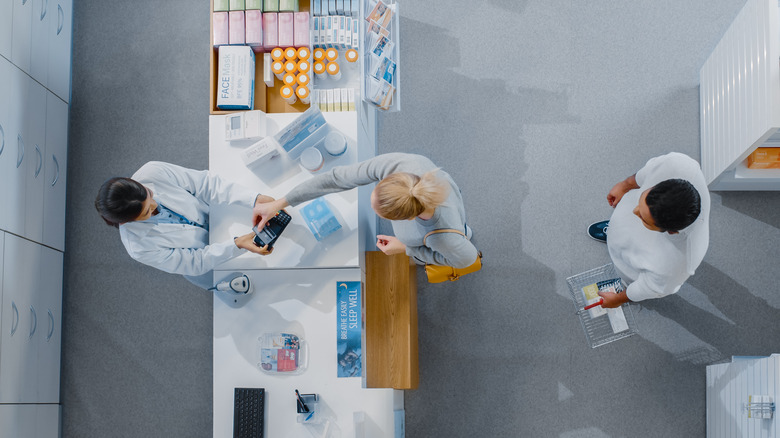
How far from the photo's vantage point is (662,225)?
2309 millimetres

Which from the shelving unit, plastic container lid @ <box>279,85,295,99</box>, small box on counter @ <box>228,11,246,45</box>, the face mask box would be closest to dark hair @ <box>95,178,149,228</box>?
the face mask box

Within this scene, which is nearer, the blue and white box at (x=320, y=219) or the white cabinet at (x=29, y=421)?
the blue and white box at (x=320, y=219)

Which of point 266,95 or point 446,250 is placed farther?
point 266,95

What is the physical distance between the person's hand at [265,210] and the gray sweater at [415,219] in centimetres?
5

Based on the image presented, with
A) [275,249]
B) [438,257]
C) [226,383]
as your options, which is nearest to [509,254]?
[438,257]

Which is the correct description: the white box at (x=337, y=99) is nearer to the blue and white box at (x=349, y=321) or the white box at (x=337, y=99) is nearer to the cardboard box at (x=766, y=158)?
the blue and white box at (x=349, y=321)

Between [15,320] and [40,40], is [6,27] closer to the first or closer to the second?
[40,40]

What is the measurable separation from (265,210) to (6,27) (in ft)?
6.48

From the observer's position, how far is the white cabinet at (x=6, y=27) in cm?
335

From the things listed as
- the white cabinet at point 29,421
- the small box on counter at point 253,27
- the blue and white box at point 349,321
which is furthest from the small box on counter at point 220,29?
the white cabinet at point 29,421

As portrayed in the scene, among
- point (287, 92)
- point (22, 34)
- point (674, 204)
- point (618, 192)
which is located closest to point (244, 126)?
point (287, 92)

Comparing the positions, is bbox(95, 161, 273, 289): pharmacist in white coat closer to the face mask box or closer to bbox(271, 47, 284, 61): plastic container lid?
the face mask box

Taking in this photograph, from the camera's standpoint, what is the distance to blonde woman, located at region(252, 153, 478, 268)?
2.20 m

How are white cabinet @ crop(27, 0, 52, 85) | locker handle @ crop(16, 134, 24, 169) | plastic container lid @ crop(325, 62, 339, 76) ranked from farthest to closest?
white cabinet @ crop(27, 0, 52, 85) → locker handle @ crop(16, 134, 24, 169) → plastic container lid @ crop(325, 62, 339, 76)
